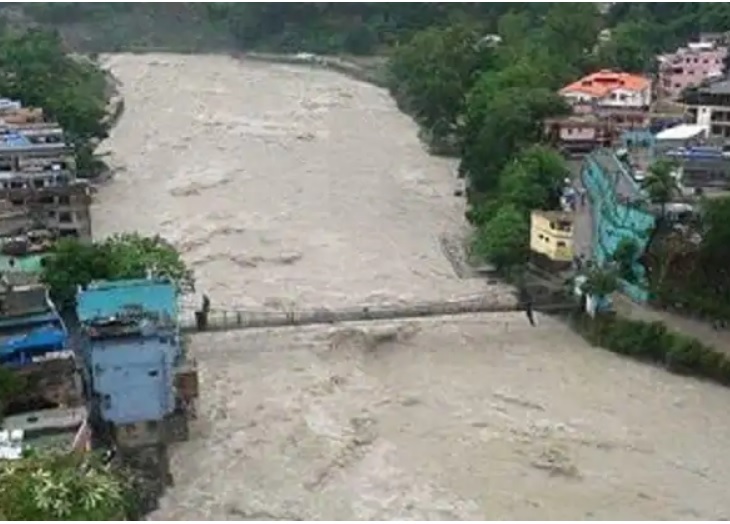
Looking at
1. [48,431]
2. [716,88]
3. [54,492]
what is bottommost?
[48,431]

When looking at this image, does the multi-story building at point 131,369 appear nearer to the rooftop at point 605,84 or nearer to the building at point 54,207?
the building at point 54,207

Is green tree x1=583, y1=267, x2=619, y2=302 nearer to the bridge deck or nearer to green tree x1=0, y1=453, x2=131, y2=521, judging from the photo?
the bridge deck

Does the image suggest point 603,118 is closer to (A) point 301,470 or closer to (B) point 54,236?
(B) point 54,236

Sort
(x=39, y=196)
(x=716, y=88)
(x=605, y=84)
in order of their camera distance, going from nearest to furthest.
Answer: (x=39, y=196) < (x=716, y=88) < (x=605, y=84)

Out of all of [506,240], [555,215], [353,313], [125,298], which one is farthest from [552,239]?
[125,298]

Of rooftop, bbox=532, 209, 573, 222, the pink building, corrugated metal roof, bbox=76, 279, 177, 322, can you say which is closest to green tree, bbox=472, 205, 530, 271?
rooftop, bbox=532, 209, 573, 222

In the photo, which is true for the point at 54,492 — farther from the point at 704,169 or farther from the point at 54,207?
the point at 704,169

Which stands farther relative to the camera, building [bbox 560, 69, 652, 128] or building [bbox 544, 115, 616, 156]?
building [bbox 560, 69, 652, 128]
